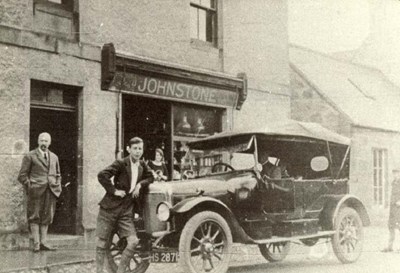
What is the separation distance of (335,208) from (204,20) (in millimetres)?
5916

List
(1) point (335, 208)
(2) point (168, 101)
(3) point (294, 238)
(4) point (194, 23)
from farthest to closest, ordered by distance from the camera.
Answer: (4) point (194, 23) → (2) point (168, 101) → (1) point (335, 208) → (3) point (294, 238)

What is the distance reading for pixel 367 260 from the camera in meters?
8.85

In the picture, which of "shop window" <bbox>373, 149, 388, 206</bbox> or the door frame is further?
"shop window" <bbox>373, 149, 388, 206</bbox>

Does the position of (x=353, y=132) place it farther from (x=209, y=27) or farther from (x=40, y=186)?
(x=40, y=186)

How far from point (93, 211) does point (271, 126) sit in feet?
12.0

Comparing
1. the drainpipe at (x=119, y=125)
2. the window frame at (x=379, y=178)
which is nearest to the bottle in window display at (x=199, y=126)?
the drainpipe at (x=119, y=125)

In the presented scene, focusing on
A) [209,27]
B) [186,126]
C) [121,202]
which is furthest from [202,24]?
[121,202]

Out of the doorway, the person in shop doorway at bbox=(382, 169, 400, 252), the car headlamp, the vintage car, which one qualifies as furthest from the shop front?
the person in shop doorway at bbox=(382, 169, 400, 252)

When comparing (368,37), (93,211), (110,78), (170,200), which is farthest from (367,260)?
(368,37)

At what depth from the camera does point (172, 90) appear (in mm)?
11602

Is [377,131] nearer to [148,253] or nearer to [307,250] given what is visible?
[307,250]

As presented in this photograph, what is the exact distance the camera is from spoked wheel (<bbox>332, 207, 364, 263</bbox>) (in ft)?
27.8

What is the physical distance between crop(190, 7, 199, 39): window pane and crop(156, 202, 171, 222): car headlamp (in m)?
6.34

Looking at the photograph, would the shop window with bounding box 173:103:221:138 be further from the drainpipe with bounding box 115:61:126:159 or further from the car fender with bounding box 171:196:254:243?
the car fender with bounding box 171:196:254:243
